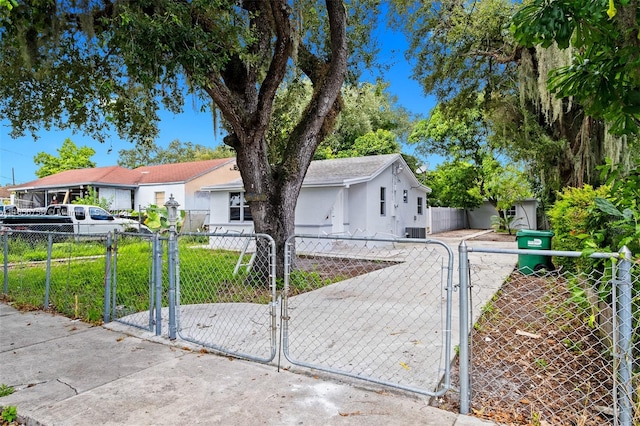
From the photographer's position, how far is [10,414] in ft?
9.37

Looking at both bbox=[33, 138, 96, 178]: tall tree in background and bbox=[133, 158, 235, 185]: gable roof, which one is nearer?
bbox=[133, 158, 235, 185]: gable roof

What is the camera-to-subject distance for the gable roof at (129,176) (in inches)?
974

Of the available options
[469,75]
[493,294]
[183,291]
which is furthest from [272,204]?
[469,75]

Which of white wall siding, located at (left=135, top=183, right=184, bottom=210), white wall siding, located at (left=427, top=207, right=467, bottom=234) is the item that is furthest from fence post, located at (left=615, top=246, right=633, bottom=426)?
white wall siding, located at (left=135, top=183, right=184, bottom=210)

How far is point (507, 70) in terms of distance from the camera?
41.9ft

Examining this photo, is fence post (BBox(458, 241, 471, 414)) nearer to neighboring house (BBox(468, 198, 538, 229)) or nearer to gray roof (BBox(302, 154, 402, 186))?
gray roof (BBox(302, 154, 402, 186))

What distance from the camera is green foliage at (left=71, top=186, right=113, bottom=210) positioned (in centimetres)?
2219

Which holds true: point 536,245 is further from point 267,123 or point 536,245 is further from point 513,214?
point 513,214

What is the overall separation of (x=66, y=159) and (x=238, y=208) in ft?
99.0

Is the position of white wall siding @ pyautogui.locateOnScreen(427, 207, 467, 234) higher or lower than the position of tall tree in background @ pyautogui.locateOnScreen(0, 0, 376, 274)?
lower

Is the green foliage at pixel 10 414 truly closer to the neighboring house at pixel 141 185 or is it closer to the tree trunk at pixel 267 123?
the tree trunk at pixel 267 123

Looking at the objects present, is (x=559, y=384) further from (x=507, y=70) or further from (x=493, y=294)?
(x=507, y=70)

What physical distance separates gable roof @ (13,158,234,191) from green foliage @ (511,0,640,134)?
23.5 metres

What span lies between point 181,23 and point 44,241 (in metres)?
11.2
